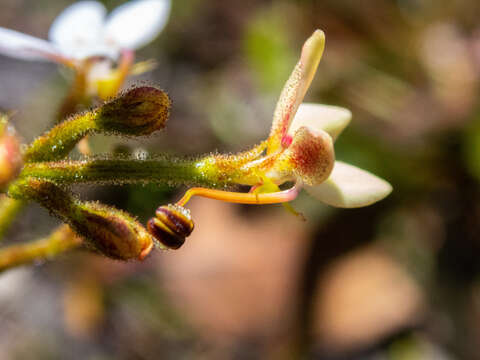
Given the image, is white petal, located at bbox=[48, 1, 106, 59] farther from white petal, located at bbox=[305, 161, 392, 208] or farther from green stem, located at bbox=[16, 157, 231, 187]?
white petal, located at bbox=[305, 161, 392, 208]

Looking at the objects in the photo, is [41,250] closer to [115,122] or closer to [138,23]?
[115,122]

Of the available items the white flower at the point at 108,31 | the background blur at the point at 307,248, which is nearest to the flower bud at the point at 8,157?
the white flower at the point at 108,31

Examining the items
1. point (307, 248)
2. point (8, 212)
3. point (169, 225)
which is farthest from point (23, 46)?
point (307, 248)

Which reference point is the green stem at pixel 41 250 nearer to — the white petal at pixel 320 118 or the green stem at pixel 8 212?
the green stem at pixel 8 212

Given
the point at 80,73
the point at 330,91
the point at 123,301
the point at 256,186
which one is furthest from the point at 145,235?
the point at 330,91

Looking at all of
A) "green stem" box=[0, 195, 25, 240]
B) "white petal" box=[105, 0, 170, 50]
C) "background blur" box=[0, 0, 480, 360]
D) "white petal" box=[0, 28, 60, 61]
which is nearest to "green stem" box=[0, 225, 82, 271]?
"green stem" box=[0, 195, 25, 240]

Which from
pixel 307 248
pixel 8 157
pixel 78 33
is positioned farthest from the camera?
pixel 307 248
